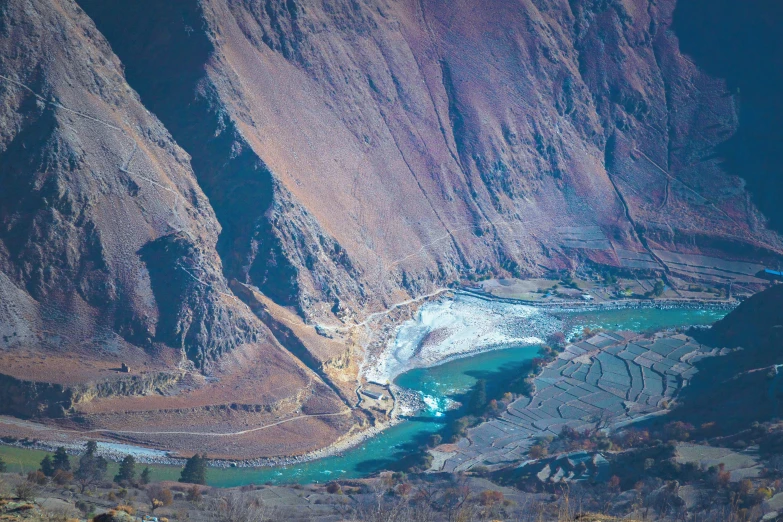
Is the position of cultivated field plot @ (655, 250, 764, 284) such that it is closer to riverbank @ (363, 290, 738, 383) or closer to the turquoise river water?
riverbank @ (363, 290, 738, 383)

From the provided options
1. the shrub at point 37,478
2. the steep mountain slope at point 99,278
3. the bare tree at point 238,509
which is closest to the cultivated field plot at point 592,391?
the steep mountain slope at point 99,278

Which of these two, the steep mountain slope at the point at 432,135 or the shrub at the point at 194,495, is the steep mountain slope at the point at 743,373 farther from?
the shrub at the point at 194,495

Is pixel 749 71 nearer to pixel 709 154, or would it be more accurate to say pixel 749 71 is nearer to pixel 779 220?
pixel 709 154

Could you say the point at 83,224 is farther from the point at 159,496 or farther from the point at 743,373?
the point at 743,373

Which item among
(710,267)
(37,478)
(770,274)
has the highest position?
(37,478)

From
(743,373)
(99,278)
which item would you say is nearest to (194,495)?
(99,278)

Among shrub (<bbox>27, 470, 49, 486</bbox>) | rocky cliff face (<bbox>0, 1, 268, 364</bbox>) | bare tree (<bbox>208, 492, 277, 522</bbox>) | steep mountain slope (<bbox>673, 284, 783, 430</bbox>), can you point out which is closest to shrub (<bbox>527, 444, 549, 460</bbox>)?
steep mountain slope (<bbox>673, 284, 783, 430</bbox>)

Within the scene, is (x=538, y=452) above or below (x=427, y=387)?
below
